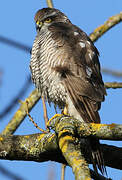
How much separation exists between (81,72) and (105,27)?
1.35 m

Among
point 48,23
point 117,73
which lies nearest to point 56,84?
point 117,73

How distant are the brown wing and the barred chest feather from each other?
0.08 meters

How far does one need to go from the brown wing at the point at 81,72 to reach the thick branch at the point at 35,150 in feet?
1.98

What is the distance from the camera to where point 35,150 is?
150 inches

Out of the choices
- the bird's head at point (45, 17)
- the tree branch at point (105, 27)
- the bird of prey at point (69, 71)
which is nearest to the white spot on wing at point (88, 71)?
the bird of prey at point (69, 71)

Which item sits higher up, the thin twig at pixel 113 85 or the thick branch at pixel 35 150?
the thin twig at pixel 113 85

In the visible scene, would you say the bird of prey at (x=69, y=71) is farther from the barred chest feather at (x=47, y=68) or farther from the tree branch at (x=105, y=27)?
the tree branch at (x=105, y=27)

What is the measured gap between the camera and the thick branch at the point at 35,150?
3.78m

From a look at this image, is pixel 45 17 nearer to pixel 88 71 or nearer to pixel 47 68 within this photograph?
pixel 47 68

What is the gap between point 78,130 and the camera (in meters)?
3.17

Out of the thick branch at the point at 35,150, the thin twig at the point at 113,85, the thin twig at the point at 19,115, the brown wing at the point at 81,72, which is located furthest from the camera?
the thin twig at the point at 19,115

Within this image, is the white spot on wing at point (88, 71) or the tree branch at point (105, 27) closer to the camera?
the white spot on wing at point (88, 71)

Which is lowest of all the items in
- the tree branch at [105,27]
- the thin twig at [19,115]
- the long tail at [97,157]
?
the long tail at [97,157]

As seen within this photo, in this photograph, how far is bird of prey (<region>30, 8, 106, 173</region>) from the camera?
14.8ft
